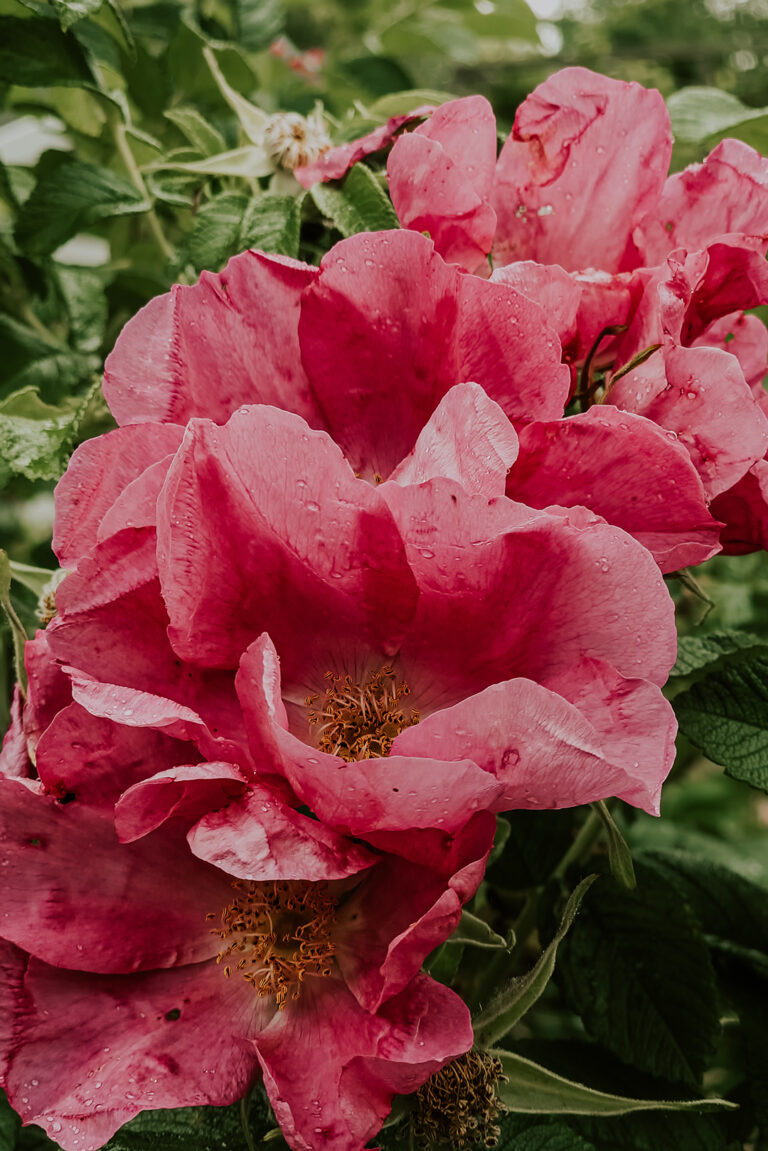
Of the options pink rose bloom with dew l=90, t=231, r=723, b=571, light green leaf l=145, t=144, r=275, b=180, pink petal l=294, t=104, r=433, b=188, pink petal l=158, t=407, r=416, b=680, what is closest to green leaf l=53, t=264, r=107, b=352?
light green leaf l=145, t=144, r=275, b=180

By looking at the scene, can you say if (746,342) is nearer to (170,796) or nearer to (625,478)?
(625,478)

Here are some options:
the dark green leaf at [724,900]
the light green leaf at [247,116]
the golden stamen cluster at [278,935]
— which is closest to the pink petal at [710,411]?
the golden stamen cluster at [278,935]

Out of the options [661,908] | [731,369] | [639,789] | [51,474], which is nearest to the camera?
[639,789]

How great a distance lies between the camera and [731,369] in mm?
550

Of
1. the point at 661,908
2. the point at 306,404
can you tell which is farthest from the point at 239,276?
the point at 661,908

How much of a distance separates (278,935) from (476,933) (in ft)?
0.37

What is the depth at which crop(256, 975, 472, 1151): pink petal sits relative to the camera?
1.47 ft

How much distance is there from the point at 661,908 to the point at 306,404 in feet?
1.73

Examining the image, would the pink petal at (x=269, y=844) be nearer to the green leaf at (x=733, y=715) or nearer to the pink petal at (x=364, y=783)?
the pink petal at (x=364, y=783)

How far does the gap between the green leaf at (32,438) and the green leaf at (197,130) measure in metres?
0.24

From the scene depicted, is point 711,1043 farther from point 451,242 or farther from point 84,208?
→ point 84,208

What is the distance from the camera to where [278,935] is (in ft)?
1.89

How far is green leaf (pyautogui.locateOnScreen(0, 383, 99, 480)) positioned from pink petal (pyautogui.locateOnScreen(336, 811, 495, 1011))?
1.21 ft

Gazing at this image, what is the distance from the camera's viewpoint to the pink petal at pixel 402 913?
44cm
